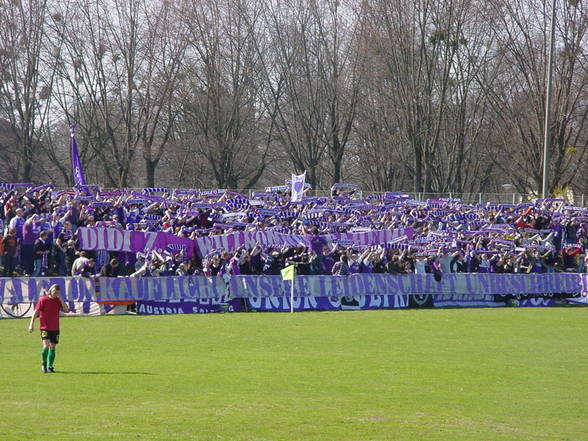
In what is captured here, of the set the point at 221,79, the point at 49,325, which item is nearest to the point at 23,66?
the point at 221,79

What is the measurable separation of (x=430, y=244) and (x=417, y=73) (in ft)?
92.8

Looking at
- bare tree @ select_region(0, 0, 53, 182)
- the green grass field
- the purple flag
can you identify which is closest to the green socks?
the green grass field

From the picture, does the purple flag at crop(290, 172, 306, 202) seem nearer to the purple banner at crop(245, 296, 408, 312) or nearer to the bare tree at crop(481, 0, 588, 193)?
the purple banner at crop(245, 296, 408, 312)

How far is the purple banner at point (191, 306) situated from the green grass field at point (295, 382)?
2653mm

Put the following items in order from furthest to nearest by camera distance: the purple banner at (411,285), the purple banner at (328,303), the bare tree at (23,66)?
1. the bare tree at (23,66)
2. the purple banner at (328,303)
3. the purple banner at (411,285)

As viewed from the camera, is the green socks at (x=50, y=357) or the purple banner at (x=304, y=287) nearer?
the green socks at (x=50, y=357)

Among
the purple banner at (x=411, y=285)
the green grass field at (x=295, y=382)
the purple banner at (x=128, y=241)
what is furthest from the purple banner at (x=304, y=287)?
the purple banner at (x=128, y=241)

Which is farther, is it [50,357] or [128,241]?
[128,241]

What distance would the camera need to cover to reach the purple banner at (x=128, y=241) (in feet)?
97.7

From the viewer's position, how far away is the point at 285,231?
3534 cm

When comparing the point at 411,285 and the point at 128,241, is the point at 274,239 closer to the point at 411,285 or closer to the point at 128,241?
the point at 411,285

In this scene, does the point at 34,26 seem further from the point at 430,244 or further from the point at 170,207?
the point at 430,244

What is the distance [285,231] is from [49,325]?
19033mm

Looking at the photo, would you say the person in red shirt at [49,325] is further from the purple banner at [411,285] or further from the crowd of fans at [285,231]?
the purple banner at [411,285]
